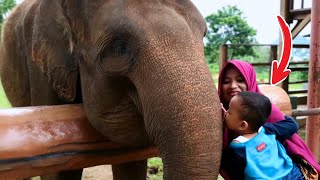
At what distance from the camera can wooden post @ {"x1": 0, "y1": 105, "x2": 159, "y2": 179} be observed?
1.32 metres

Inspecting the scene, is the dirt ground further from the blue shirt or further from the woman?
the blue shirt

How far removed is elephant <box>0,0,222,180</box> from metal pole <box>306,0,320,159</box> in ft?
6.83

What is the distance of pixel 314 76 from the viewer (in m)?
3.45

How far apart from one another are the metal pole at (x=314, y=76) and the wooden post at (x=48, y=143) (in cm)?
225

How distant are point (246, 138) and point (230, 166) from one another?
12 centimetres

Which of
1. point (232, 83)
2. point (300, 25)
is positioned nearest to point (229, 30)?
point (300, 25)

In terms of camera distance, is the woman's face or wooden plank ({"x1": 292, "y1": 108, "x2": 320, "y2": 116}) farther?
wooden plank ({"x1": 292, "y1": 108, "x2": 320, "y2": 116})

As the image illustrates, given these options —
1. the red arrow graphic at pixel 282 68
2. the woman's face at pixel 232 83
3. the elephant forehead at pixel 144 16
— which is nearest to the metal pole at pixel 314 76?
the red arrow graphic at pixel 282 68

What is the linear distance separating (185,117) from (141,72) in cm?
Answer: 26

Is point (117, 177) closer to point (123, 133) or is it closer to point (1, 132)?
point (123, 133)

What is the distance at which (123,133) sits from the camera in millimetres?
1580

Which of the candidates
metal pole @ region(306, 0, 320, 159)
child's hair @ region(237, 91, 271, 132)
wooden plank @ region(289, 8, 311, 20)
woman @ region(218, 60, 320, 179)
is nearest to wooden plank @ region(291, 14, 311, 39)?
wooden plank @ region(289, 8, 311, 20)

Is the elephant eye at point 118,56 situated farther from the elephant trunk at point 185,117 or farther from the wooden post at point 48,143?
the wooden post at point 48,143

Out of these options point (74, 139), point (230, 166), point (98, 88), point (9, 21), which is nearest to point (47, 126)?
point (74, 139)
